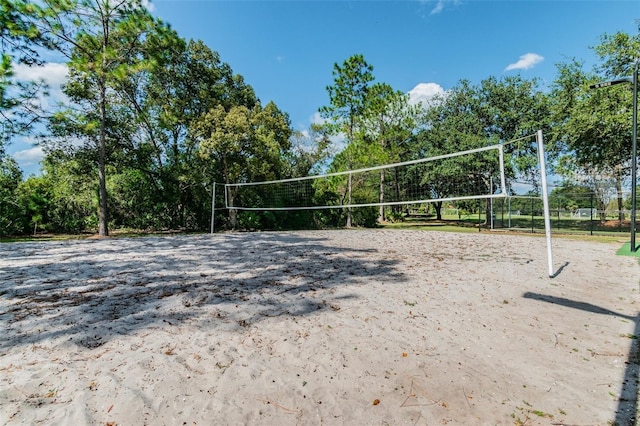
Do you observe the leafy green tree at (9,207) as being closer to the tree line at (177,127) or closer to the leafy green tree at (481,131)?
the tree line at (177,127)

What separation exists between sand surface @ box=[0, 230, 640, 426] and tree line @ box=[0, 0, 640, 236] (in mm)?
9186

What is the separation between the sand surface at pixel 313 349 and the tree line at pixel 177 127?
919cm

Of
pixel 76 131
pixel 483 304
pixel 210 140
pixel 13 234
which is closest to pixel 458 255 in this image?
pixel 483 304

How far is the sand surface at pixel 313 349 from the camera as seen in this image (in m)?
1.67

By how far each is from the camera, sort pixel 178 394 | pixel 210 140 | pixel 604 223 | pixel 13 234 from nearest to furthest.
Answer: pixel 178 394 → pixel 13 234 → pixel 210 140 → pixel 604 223

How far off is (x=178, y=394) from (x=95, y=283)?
2979 millimetres

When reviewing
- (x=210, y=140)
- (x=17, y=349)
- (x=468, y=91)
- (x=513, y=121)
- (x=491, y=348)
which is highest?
(x=468, y=91)

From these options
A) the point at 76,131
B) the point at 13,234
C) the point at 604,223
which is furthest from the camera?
the point at 604,223

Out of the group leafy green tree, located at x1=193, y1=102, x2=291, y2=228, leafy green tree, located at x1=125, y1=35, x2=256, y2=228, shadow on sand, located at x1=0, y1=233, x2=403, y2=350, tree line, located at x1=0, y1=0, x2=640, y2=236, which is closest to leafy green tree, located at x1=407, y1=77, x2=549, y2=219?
tree line, located at x1=0, y1=0, x2=640, y2=236

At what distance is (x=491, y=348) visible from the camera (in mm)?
2406

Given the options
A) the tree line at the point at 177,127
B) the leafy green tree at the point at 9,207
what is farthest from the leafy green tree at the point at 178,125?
the leafy green tree at the point at 9,207

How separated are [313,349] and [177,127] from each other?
48.0 ft

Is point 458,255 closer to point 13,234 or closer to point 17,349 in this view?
point 17,349

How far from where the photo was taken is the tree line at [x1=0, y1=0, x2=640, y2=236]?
10492 mm
